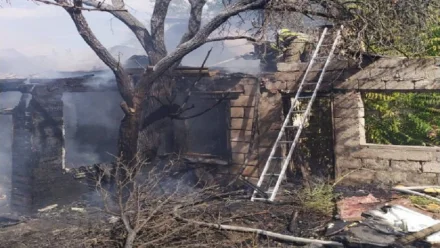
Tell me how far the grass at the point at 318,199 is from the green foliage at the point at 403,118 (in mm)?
3354

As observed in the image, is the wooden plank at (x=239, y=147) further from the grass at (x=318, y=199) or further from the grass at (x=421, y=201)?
the grass at (x=421, y=201)

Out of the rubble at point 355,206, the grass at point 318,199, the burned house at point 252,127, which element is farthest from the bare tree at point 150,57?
the rubble at point 355,206

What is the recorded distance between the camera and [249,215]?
278 inches

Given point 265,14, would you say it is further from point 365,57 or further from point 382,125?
point 382,125

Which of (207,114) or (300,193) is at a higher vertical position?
(207,114)

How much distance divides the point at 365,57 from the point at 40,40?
26.2m

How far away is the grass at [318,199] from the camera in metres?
7.20

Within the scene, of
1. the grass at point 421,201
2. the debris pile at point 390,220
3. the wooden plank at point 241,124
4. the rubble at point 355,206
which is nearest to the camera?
the debris pile at point 390,220

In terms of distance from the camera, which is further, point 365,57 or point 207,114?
point 207,114

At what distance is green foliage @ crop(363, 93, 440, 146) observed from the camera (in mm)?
10297

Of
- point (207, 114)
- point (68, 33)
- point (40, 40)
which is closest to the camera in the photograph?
point (207, 114)

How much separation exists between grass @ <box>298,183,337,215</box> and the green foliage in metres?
3.35

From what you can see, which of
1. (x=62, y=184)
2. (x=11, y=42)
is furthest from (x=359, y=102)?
(x=11, y=42)

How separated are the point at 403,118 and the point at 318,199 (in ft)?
Answer: 14.3
